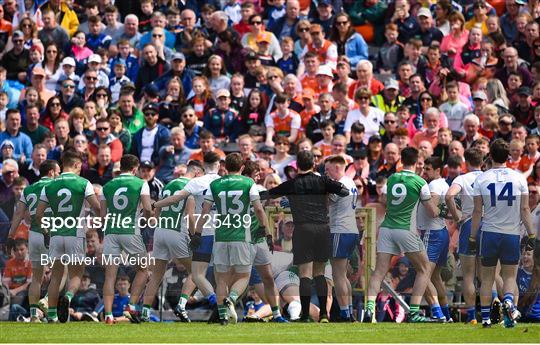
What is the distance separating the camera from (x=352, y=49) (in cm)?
2531

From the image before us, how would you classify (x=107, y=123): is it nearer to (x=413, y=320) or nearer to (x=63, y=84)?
(x=63, y=84)

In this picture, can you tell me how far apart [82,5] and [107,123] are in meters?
5.35

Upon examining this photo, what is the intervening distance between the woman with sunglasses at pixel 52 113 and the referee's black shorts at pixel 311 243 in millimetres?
6486

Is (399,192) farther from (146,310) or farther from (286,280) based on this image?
(146,310)

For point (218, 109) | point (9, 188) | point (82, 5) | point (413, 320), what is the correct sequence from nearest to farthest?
1. point (413, 320)
2. point (9, 188)
3. point (218, 109)
4. point (82, 5)

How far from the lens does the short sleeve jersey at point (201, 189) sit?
19.1 m

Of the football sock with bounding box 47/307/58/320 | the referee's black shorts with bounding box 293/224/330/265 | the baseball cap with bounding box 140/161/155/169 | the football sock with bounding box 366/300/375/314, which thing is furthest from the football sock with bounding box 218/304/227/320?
the baseball cap with bounding box 140/161/155/169

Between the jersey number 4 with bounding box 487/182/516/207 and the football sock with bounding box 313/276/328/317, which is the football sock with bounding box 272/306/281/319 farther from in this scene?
the jersey number 4 with bounding box 487/182/516/207

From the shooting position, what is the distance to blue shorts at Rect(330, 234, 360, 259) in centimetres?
1912

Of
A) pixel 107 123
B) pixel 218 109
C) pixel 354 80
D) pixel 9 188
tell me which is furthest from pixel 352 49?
pixel 9 188

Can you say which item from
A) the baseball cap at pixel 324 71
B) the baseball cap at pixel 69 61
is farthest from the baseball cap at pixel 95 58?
the baseball cap at pixel 324 71

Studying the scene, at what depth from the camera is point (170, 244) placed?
19359 mm

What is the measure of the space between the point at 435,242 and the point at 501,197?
4.48 ft

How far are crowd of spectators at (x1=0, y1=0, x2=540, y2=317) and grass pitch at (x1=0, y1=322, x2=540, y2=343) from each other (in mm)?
3491
